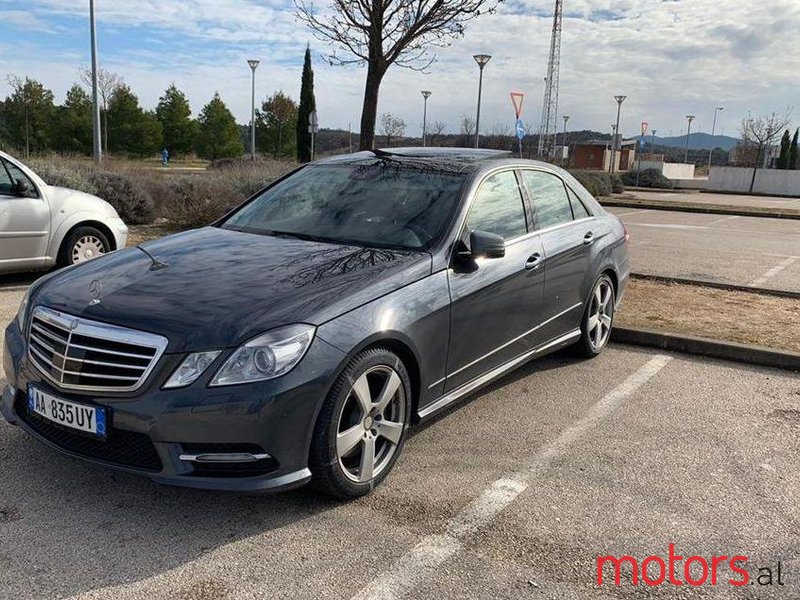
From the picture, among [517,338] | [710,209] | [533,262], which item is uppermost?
[533,262]

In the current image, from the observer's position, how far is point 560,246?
4840mm

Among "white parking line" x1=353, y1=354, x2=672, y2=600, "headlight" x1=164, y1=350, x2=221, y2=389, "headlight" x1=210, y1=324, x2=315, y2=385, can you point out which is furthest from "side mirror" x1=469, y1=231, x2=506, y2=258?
"headlight" x1=164, y1=350, x2=221, y2=389

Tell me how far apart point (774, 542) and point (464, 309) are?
1.77 meters

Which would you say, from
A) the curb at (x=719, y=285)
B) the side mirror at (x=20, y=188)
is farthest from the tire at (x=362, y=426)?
the curb at (x=719, y=285)

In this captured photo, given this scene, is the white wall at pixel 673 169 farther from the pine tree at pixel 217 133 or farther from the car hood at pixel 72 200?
the car hood at pixel 72 200

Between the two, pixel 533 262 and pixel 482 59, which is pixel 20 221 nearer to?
pixel 533 262

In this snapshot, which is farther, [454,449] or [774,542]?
[454,449]

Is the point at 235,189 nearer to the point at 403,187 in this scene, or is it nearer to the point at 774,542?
the point at 403,187

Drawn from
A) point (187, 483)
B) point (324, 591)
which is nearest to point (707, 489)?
point (324, 591)

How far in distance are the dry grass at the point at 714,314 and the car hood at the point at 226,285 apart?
361cm

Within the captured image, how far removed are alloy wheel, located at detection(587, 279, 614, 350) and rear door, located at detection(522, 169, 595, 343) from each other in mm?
263

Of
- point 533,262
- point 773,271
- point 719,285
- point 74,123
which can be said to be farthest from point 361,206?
point 74,123

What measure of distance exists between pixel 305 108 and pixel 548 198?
40.7m

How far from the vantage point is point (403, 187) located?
4.30 metres
